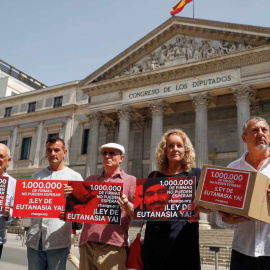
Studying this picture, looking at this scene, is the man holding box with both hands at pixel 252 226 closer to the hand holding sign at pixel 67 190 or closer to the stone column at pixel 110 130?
the hand holding sign at pixel 67 190

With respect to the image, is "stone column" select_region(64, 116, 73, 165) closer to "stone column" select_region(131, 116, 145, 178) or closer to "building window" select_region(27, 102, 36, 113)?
"building window" select_region(27, 102, 36, 113)

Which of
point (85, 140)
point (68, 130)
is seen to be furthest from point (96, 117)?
point (68, 130)

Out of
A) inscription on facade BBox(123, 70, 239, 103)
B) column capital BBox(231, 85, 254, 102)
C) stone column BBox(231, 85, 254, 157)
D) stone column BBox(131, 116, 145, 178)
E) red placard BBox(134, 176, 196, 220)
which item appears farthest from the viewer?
stone column BBox(131, 116, 145, 178)

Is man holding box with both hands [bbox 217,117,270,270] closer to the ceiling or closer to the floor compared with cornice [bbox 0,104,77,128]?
closer to the floor

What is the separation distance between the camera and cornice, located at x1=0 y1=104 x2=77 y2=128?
32931 millimetres

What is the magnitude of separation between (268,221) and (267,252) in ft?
1.28

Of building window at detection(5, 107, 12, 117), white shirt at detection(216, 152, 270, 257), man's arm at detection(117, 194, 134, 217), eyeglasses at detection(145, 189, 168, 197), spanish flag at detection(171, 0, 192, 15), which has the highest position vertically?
spanish flag at detection(171, 0, 192, 15)

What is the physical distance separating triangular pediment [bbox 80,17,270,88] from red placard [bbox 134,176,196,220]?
65.4 feet

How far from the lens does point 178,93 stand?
23.5 meters

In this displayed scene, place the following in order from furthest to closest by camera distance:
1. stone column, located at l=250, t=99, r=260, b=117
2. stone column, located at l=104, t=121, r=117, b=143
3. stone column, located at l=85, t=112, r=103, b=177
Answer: stone column, located at l=104, t=121, r=117, b=143, stone column, located at l=85, t=112, r=103, b=177, stone column, located at l=250, t=99, r=260, b=117

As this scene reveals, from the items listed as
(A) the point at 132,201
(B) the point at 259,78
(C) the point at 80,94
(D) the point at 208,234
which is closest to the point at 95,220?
(A) the point at 132,201

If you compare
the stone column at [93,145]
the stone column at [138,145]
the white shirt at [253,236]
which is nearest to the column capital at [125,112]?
the stone column at [93,145]

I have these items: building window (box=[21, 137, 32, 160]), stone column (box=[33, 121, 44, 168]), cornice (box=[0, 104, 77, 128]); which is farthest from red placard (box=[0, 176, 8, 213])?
building window (box=[21, 137, 32, 160])

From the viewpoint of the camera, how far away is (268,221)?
3154 millimetres
